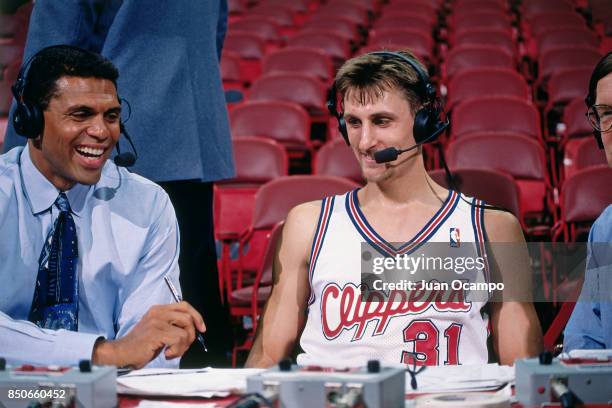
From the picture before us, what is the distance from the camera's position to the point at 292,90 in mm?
5730

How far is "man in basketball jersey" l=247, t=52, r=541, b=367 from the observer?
179cm

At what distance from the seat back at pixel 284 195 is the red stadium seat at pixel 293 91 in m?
2.34

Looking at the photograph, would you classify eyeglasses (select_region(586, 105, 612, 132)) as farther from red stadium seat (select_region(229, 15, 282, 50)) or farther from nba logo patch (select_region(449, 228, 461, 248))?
→ red stadium seat (select_region(229, 15, 282, 50))

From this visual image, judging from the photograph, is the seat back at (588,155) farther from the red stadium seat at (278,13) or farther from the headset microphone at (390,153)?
the red stadium seat at (278,13)

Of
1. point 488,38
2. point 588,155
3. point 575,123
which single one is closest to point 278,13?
point 488,38

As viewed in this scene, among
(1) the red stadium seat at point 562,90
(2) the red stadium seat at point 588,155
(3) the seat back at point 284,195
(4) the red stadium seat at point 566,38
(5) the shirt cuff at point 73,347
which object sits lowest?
(5) the shirt cuff at point 73,347

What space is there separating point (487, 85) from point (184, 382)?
4.56 meters

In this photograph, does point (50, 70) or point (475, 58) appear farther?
point (475, 58)

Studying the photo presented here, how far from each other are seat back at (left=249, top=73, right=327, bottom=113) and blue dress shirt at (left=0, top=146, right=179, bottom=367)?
3855mm

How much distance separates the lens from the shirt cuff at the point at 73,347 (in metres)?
1.49

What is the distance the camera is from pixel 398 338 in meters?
1.77

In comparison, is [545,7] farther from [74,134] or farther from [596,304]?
[74,134]

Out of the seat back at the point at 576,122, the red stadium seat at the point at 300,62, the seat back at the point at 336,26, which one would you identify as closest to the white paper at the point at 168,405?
the seat back at the point at 576,122

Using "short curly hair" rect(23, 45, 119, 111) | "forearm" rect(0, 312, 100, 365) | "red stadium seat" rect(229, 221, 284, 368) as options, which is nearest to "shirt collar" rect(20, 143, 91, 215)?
"short curly hair" rect(23, 45, 119, 111)
